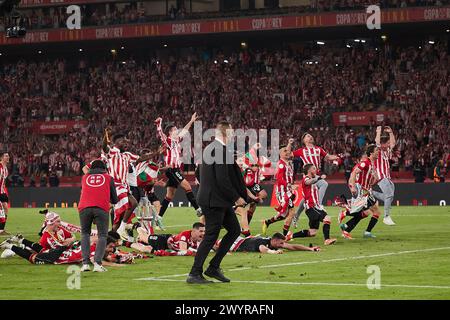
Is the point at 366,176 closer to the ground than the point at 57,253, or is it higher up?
higher up

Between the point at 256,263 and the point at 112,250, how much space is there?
2.74 m

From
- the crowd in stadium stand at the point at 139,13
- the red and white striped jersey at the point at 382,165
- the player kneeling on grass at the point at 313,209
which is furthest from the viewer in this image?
the crowd in stadium stand at the point at 139,13

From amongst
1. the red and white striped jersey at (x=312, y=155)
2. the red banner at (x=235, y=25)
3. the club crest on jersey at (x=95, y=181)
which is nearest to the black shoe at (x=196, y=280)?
the club crest on jersey at (x=95, y=181)

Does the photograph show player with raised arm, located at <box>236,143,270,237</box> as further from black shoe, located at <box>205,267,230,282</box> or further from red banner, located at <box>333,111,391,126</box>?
red banner, located at <box>333,111,391,126</box>

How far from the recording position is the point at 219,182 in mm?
15727

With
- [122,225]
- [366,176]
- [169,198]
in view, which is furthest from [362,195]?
[169,198]

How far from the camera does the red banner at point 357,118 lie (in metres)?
52.9

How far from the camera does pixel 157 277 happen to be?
55.9ft

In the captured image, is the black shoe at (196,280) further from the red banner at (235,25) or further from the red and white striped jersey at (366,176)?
the red banner at (235,25)

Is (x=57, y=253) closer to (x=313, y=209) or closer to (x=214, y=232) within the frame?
(x=214, y=232)

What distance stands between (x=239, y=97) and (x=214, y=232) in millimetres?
43445
